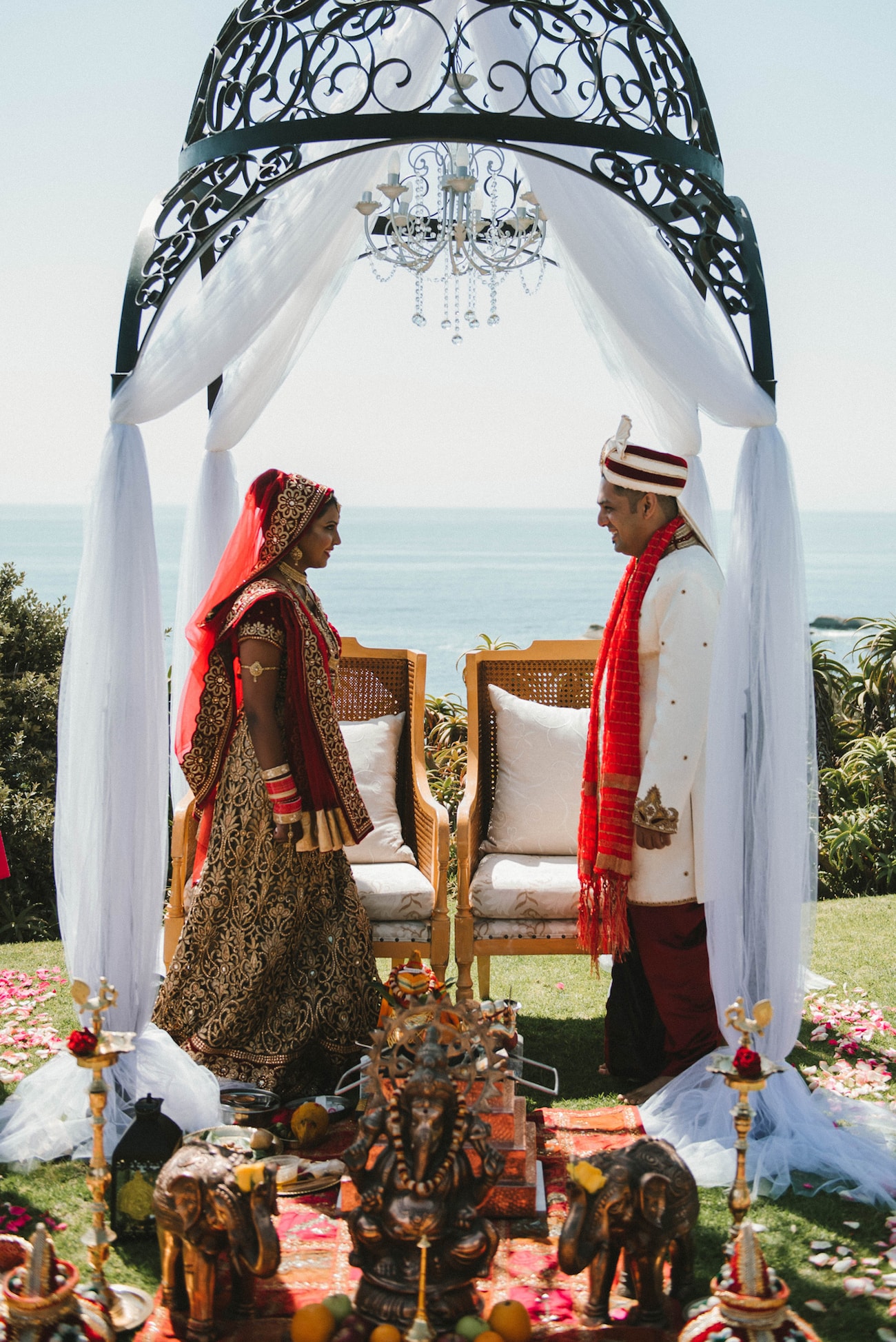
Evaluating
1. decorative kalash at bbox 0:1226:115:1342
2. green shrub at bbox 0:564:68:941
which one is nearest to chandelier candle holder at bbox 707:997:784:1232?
decorative kalash at bbox 0:1226:115:1342

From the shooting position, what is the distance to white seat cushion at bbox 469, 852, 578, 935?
14.6ft

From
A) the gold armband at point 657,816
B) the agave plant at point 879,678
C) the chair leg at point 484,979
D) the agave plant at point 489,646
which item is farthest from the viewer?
the agave plant at point 879,678

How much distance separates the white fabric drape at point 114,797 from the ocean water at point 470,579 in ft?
47.1

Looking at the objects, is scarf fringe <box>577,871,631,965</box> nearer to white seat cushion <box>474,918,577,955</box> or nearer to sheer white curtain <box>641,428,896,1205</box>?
white seat cushion <box>474,918,577,955</box>

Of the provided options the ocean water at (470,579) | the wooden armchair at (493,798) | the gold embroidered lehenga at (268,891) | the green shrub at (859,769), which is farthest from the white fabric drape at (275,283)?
the ocean water at (470,579)

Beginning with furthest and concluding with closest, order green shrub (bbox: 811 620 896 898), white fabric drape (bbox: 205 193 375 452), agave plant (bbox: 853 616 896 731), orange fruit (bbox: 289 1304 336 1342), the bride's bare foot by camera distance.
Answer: agave plant (bbox: 853 616 896 731), green shrub (bbox: 811 620 896 898), white fabric drape (bbox: 205 193 375 452), the bride's bare foot, orange fruit (bbox: 289 1304 336 1342)

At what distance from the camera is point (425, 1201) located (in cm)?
266

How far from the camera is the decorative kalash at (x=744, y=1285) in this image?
2.54 m

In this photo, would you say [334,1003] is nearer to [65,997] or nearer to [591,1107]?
[591,1107]

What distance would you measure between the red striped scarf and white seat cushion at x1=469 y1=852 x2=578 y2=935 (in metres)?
0.26

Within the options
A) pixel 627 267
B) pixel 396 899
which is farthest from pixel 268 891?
pixel 627 267

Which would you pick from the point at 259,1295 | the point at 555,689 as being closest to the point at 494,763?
the point at 555,689

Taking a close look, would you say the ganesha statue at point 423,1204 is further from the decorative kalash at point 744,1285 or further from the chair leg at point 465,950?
the chair leg at point 465,950

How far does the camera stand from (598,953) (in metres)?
4.17
